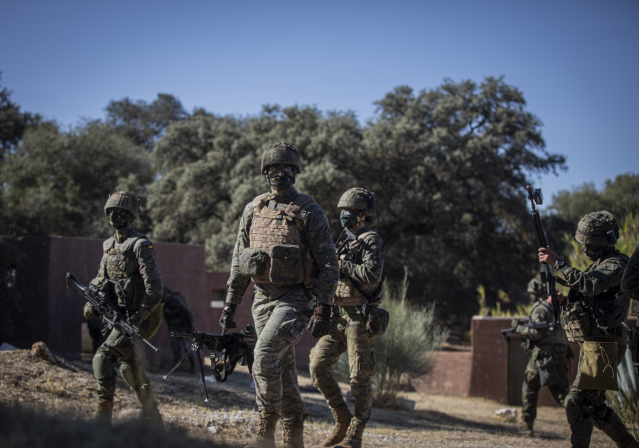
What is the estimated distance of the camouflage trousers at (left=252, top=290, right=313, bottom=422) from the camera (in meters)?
3.91

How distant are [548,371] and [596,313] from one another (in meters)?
3.17

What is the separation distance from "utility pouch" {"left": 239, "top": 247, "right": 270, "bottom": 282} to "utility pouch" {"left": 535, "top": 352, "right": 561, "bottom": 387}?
16.3 ft

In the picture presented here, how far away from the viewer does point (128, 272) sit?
5.25 m

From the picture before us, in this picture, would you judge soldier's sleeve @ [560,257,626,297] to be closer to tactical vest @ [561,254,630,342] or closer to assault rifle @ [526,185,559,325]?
A: tactical vest @ [561,254,630,342]

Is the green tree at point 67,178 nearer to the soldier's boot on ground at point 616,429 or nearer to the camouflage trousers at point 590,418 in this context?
the camouflage trousers at point 590,418

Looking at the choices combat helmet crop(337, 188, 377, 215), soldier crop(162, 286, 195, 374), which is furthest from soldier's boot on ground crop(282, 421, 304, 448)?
soldier crop(162, 286, 195, 374)

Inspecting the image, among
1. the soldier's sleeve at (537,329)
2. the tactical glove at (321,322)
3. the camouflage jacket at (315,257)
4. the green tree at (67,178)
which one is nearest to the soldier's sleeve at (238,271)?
the camouflage jacket at (315,257)

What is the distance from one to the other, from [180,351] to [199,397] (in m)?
2.95

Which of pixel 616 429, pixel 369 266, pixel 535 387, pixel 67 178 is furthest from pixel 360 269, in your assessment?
pixel 67 178

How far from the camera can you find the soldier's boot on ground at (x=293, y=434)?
4.15 meters

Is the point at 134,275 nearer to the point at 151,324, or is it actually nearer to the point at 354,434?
the point at 151,324

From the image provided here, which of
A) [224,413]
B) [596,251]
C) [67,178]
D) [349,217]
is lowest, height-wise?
[224,413]

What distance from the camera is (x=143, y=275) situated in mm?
5184

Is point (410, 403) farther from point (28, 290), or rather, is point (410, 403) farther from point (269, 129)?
point (269, 129)
